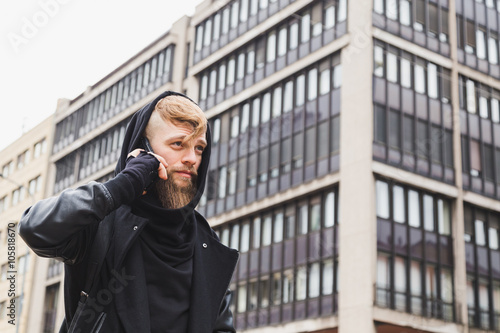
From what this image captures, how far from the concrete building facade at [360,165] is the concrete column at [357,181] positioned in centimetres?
5

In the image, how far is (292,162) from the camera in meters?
31.4

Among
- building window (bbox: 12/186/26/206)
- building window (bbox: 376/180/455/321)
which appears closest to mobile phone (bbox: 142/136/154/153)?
building window (bbox: 376/180/455/321)

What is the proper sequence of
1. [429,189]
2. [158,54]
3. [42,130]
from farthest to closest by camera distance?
[42,130], [158,54], [429,189]

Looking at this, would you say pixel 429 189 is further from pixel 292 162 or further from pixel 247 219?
pixel 247 219

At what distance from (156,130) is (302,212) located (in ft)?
90.6

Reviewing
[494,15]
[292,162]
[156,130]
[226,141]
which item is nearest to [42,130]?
[226,141]

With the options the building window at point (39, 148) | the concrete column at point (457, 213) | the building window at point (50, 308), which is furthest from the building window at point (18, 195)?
the concrete column at point (457, 213)

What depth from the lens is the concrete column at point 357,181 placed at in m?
26.7

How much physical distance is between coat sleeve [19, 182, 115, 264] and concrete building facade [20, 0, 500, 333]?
2443cm

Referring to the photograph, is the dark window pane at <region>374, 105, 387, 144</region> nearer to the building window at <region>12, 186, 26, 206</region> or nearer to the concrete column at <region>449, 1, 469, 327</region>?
the concrete column at <region>449, 1, 469, 327</region>

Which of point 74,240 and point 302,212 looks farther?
point 302,212

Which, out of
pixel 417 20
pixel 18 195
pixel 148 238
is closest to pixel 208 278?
pixel 148 238

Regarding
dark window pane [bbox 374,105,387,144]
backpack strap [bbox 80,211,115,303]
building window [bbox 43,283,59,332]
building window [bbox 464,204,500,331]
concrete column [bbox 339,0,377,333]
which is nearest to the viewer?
backpack strap [bbox 80,211,115,303]

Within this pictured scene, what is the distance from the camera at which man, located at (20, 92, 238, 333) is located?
7.89 feet
